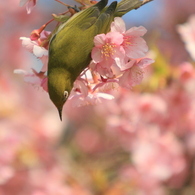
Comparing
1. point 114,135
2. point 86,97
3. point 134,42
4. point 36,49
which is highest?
point 36,49

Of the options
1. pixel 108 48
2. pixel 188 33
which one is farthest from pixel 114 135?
pixel 108 48

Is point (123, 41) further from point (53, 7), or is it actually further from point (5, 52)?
point (53, 7)

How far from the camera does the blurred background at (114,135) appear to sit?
240cm

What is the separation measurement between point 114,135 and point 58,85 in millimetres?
2423

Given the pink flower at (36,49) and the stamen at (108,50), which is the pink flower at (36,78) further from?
the stamen at (108,50)

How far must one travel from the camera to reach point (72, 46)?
38.0 inches

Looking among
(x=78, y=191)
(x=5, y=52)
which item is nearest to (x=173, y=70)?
(x=78, y=191)

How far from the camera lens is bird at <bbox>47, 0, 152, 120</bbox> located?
37.9 inches

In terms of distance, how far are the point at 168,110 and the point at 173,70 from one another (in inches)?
13.0

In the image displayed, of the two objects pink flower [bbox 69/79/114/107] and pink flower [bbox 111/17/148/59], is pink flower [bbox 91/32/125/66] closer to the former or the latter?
pink flower [bbox 111/17/148/59]

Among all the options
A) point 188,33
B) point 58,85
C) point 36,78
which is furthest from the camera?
point 188,33

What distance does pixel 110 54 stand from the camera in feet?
3.29

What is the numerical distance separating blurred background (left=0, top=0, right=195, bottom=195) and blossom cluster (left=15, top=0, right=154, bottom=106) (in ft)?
3.00

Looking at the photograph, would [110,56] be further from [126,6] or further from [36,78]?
[36,78]
